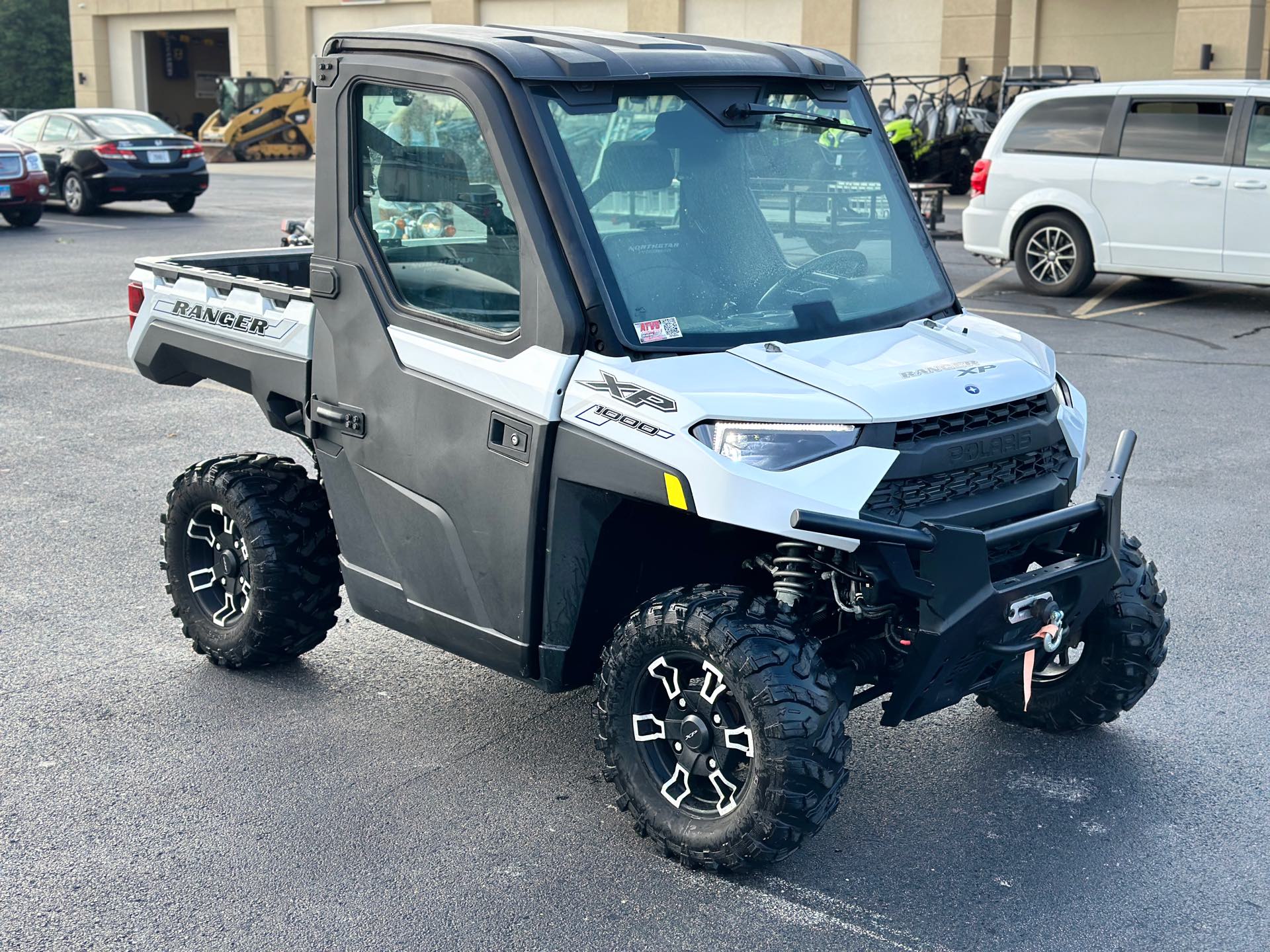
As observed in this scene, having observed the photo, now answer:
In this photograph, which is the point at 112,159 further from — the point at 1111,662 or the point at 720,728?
the point at 720,728

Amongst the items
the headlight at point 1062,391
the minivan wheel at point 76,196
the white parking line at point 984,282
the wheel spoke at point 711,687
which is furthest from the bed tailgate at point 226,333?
the minivan wheel at point 76,196

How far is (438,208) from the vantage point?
4.25 m

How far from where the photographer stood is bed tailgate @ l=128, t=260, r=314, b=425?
4797 millimetres

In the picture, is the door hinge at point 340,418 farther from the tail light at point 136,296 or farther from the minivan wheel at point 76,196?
the minivan wheel at point 76,196

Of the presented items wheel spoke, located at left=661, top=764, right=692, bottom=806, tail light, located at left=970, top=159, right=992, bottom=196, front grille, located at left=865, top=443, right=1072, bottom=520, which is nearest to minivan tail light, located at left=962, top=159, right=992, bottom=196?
tail light, located at left=970, top=159, right=992, bottom=196

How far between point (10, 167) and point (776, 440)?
19830 millimetres

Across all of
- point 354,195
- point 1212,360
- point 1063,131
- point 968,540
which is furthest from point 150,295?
point 1063,131

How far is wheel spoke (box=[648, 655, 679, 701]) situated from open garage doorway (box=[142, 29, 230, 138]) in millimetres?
53448

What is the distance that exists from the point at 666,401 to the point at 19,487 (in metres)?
5.22

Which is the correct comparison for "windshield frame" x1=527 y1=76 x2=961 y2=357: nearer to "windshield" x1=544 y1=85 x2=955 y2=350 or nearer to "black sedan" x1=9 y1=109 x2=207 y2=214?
"windshield" x1=544 y1=85 x2=955 y2=350

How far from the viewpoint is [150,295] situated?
5.48 m

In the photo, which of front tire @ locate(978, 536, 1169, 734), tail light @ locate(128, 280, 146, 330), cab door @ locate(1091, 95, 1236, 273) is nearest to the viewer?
front tire @ locate(978, 536, 1169, 734)

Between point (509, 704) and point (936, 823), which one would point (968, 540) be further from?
point (509, 704)

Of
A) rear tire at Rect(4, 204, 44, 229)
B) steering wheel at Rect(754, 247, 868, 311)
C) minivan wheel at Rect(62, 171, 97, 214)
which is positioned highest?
steering wheel at Rect(754, 247, 868, 311)
